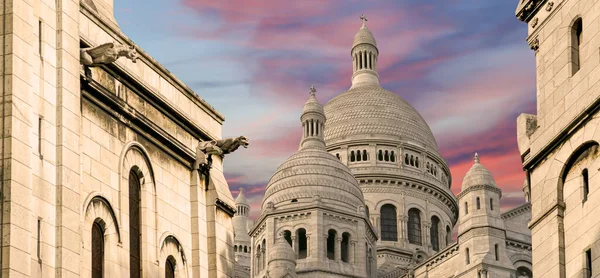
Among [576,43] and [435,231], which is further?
[435,231]

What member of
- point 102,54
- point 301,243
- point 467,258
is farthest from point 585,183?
point 301,243

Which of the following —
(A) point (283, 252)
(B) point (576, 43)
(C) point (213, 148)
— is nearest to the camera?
(B) point (576, 43)

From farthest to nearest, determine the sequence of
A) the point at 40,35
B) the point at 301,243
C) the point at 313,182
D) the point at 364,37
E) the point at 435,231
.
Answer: the point at 364,37, the point at 435,231, the point at 313,182, the point at 301,243, the point at 40,35

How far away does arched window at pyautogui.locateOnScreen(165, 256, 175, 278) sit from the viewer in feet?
126

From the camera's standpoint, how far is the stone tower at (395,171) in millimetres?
139500

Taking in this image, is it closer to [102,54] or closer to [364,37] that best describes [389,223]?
[364,37]

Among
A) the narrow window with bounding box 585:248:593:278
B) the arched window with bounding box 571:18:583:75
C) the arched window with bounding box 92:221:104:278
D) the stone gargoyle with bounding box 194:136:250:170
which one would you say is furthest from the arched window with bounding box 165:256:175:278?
the arched window with bounding box 571:18:583:75

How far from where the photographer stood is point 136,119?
Answer: 37.4 m

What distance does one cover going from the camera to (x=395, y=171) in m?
141

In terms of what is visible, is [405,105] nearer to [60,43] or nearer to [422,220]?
[422,220]

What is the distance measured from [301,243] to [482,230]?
3019 cm

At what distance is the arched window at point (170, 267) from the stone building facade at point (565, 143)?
345 inches

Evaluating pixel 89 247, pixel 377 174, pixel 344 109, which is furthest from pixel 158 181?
pixel 344 109

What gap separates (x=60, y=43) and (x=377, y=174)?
107838 mm
